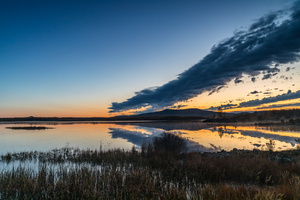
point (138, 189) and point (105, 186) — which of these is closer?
point (138, 189)

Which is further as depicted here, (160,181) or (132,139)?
(132,139)

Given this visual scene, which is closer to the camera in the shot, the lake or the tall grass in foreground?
the tall grass in foreground

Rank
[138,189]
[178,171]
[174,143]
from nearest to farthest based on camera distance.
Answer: [138,189] → [178,171] → [174,143]

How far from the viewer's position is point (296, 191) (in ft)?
23.6

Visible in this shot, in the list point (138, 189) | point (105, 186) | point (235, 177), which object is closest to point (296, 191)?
point (235, 177)

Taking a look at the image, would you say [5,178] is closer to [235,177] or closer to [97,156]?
[97,156]

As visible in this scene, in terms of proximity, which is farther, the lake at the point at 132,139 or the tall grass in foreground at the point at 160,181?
the lake at the point at 132,139

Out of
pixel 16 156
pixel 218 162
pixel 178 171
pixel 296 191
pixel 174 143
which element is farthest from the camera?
pixel 174 143

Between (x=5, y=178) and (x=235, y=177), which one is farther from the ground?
(x=5, y=178)

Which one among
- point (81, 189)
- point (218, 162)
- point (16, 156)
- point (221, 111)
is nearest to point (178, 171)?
point (218, 162)

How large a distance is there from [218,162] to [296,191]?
696 cm

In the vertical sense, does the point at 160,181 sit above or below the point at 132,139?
above

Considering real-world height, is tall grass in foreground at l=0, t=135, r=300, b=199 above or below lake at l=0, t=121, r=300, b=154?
above

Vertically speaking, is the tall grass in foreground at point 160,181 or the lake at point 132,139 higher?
the tall grass in foreground at point 160,181
